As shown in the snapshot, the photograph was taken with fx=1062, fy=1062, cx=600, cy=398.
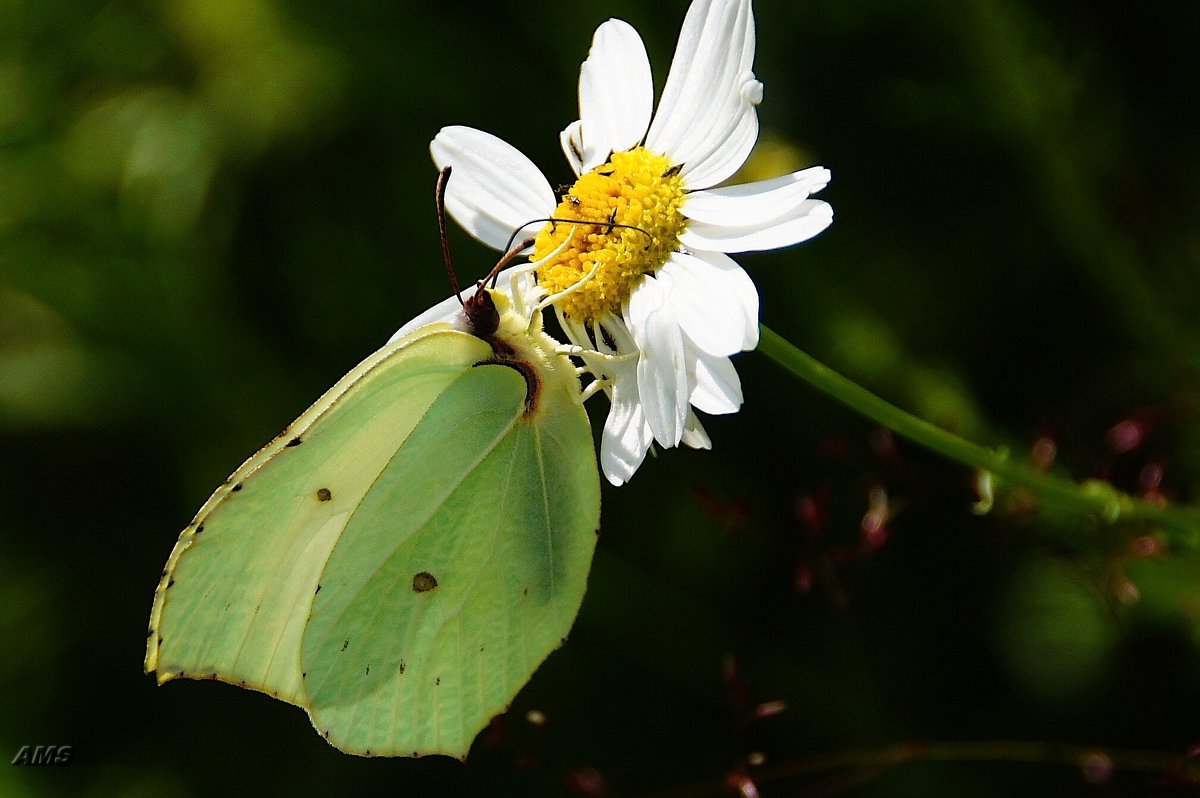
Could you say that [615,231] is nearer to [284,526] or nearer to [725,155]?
[725,155]

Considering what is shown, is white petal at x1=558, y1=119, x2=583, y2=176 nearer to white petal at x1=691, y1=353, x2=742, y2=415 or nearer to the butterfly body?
the butterfly body

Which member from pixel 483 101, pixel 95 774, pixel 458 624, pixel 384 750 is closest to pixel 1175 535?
pixel 458 624

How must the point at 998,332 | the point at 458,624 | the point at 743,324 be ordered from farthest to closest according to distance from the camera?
the point at 998,332, the point at 458,624, the point at 743,324

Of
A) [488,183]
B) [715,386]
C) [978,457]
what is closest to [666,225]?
[715,386]

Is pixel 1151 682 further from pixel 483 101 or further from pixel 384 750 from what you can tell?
pixel 483 101

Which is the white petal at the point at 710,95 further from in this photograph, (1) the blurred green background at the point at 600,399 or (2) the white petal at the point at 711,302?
(1) the blurred green background at the point at 600,399

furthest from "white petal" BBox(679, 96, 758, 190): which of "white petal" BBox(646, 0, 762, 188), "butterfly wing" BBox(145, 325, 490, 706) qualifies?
"butterfly wing" BBox(145, 325, 490, 706)
